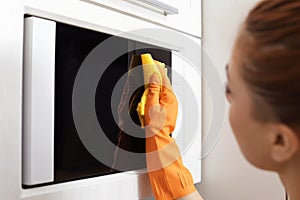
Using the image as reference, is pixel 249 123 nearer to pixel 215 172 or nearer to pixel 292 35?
pixel 292 35

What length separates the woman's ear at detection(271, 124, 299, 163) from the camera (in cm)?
43

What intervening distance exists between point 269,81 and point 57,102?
43cm

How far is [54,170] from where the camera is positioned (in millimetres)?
742

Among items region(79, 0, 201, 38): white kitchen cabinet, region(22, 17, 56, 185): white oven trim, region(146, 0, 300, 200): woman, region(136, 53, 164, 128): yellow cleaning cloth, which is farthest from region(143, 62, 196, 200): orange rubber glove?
region(146, 0, 300, 200): woman

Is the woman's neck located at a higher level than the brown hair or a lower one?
lower

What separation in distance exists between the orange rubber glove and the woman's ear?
49 centimetres

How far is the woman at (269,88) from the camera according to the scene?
41cm

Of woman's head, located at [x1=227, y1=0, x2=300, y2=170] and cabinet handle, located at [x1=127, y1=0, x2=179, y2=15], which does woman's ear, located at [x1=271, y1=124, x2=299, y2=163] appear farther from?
cabinet handle, located at [x1=127, y1=0, x2=179, y2=15]

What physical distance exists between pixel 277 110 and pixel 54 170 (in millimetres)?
443

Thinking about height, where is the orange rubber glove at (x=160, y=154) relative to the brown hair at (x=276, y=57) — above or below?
below

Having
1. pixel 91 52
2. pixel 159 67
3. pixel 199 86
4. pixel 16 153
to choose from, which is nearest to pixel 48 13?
pixel 91 52

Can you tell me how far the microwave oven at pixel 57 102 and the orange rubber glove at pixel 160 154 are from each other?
0.09 m

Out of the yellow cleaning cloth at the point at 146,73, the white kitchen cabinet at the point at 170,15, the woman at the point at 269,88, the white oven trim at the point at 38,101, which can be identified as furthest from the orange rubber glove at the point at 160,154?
the woman at the point at 269,88

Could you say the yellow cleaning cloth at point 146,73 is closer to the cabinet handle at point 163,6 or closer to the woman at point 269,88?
the cabinet handle at point 163,6
